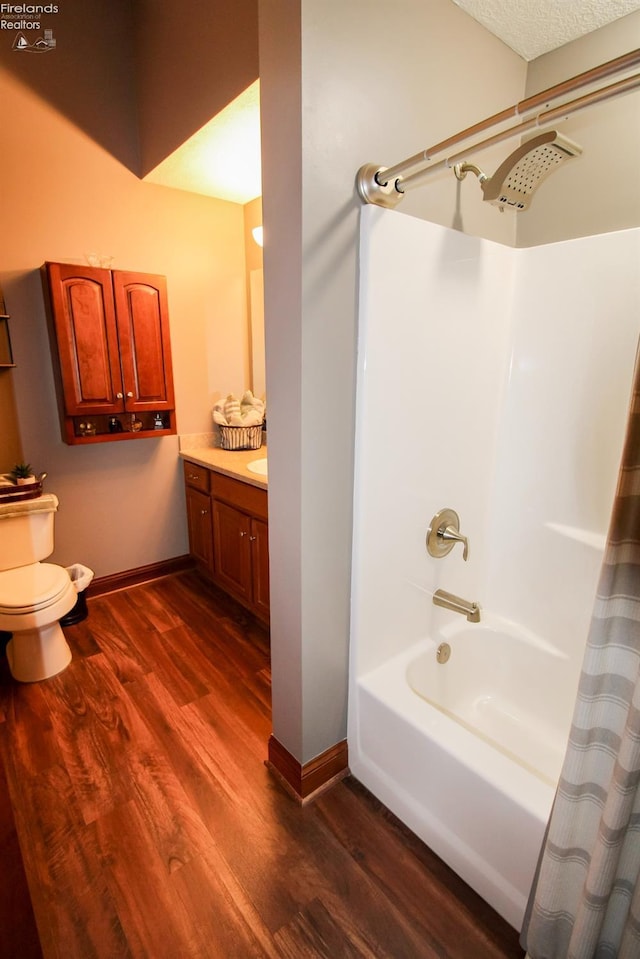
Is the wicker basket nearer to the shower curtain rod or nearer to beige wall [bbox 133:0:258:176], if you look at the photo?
beige wall [bbox 133:0:258:176]

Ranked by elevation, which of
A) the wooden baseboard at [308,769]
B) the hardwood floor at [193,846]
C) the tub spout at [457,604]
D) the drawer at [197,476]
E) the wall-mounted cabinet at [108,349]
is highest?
the wall-mounted cabinet at [108,349]

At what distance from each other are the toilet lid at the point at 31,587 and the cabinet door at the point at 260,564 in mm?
883

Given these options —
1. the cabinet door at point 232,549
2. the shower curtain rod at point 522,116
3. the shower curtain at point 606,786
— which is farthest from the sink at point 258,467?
the shower curtain at point 606,786

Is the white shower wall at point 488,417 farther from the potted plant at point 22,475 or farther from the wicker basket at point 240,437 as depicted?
the potted plant at point 22,475

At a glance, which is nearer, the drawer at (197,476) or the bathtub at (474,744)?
the bathtub at (474,744)

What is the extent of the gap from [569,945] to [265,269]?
172 centimetres

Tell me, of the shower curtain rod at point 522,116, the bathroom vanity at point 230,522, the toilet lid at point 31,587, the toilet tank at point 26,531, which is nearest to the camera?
the shower curtain rod at point 522,116

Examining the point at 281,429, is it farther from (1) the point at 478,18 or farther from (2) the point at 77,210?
(2) the point at 77,210

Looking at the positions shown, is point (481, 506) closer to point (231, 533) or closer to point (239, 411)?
point (231, 533)

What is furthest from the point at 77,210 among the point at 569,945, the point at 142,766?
the point at 569,945

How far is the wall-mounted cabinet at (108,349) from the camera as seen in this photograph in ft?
7.29

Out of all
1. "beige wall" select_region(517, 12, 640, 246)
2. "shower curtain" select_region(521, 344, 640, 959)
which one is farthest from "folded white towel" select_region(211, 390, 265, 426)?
"shower curtain" select_region(521, 344, 640, 959)

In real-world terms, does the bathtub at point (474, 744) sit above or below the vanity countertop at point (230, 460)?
below

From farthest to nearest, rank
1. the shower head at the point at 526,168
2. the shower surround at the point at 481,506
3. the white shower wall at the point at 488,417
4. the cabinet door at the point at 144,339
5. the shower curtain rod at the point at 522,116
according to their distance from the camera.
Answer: the cabinet door at the point at 144,339 < the white shower wall at the point at 488,417 < the shower surround at the point at 481,506 < the shower head at the point at 526,168 < the shower curtain rod at the point at 522,116
